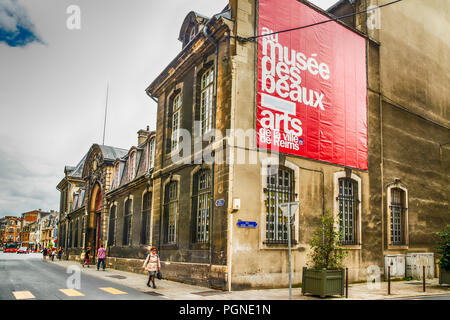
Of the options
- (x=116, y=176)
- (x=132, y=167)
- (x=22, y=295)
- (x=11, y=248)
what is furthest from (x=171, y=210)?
(x=11, y=248)

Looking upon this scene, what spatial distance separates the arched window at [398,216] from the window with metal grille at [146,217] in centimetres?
1231

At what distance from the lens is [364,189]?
17375mm

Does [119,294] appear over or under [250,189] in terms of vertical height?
under

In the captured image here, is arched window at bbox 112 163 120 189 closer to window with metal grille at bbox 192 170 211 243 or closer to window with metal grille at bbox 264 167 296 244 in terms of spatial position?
window with metal grille at bbox 192 170 211 243

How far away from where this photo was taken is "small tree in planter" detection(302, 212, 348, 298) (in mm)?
11539

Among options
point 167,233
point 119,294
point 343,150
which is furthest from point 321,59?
point 119,294

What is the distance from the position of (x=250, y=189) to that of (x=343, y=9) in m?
11.5

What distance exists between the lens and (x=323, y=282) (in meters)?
11.4

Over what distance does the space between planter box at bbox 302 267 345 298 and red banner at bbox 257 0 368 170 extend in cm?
473

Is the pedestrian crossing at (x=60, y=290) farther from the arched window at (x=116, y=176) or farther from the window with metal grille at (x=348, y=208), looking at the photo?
the arched window at (x=116, y=176)

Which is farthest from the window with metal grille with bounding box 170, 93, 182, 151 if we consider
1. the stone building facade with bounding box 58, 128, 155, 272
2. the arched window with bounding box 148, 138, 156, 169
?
the arched window with bounding box 148, 138, 156, 169

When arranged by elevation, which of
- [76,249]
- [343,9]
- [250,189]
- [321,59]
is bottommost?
[76,249]

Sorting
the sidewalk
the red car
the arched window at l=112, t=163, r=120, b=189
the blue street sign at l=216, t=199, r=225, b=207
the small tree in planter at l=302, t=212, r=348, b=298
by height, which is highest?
the arched window at l=112, t=163, r=120, b=189
